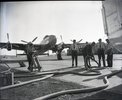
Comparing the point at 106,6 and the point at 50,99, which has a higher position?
the point at 106,6

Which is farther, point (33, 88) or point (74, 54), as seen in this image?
point (74, 54)

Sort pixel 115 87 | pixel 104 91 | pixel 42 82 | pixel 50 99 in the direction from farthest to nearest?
pixel 42 82, pixel 115 87, pixel 104 91, pixel 50 99

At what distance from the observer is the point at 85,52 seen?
827 cm

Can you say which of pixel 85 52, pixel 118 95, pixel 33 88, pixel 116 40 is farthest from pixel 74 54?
pixel 118 95

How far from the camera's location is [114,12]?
7.96 m

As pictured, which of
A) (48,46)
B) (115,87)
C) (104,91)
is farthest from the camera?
(48,46)

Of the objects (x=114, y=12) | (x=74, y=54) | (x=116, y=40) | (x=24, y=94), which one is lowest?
(x=24, y=94)

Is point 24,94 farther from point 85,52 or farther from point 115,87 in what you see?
point 85,52

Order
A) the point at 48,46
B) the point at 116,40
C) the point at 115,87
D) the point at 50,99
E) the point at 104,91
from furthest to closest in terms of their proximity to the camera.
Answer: the point at 48,46 → the point at 116,40 → the point at 115,87 → the point at 104,91 → the point at 50,99

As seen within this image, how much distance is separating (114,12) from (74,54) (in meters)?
2.59

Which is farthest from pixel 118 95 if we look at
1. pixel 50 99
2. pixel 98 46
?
pixel 98 46

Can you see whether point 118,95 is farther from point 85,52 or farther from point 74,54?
point 74,54

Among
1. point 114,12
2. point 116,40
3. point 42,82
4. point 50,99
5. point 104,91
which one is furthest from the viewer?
point 116,40

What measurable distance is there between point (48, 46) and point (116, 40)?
5.25m
